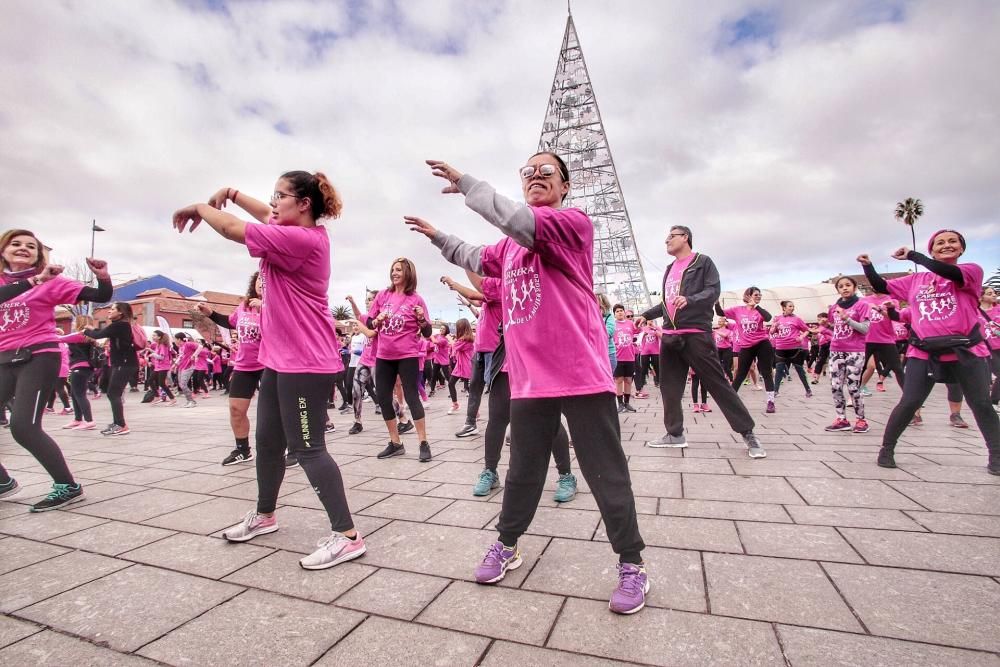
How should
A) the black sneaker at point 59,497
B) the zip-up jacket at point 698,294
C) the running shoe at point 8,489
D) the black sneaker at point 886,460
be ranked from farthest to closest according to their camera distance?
the zip-up jacket at point 698,294, the black sneaker at point 886,460, the running shoe at point 8,489, the black sneaker at point 59,497

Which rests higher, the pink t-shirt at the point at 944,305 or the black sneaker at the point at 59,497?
the pink t-shirt at the point at 944,305

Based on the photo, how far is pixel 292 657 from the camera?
63.6 inches

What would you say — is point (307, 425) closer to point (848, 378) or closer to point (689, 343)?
point (689, 343)

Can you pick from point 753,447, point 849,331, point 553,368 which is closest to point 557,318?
point 553,368

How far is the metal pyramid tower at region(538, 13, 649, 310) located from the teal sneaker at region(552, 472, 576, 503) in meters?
43.3

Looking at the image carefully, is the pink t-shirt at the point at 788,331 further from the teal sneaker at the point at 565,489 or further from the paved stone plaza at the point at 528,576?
the teal sneaker at the point at 565,489

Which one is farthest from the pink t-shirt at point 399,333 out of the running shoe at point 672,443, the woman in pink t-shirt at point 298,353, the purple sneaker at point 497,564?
the purple sneaker at point 497,564

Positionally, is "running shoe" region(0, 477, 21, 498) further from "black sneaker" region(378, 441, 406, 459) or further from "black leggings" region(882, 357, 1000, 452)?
"black leggings" region(882, 357, 1000, 452)

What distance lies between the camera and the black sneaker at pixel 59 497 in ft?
10.7

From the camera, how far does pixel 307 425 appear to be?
2504mm

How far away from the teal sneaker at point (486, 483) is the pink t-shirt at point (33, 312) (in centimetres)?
334

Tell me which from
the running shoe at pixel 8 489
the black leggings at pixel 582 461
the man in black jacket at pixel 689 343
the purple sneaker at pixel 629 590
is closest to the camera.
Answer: the purple sneaker at pixel 629 590

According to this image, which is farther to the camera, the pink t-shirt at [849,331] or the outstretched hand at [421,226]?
the pink t-shirt at [849,331]

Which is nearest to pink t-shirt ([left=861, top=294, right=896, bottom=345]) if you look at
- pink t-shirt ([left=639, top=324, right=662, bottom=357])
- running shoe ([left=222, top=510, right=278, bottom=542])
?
pink t-shirt ([left=639, top=324, right=662, bottom=357])
